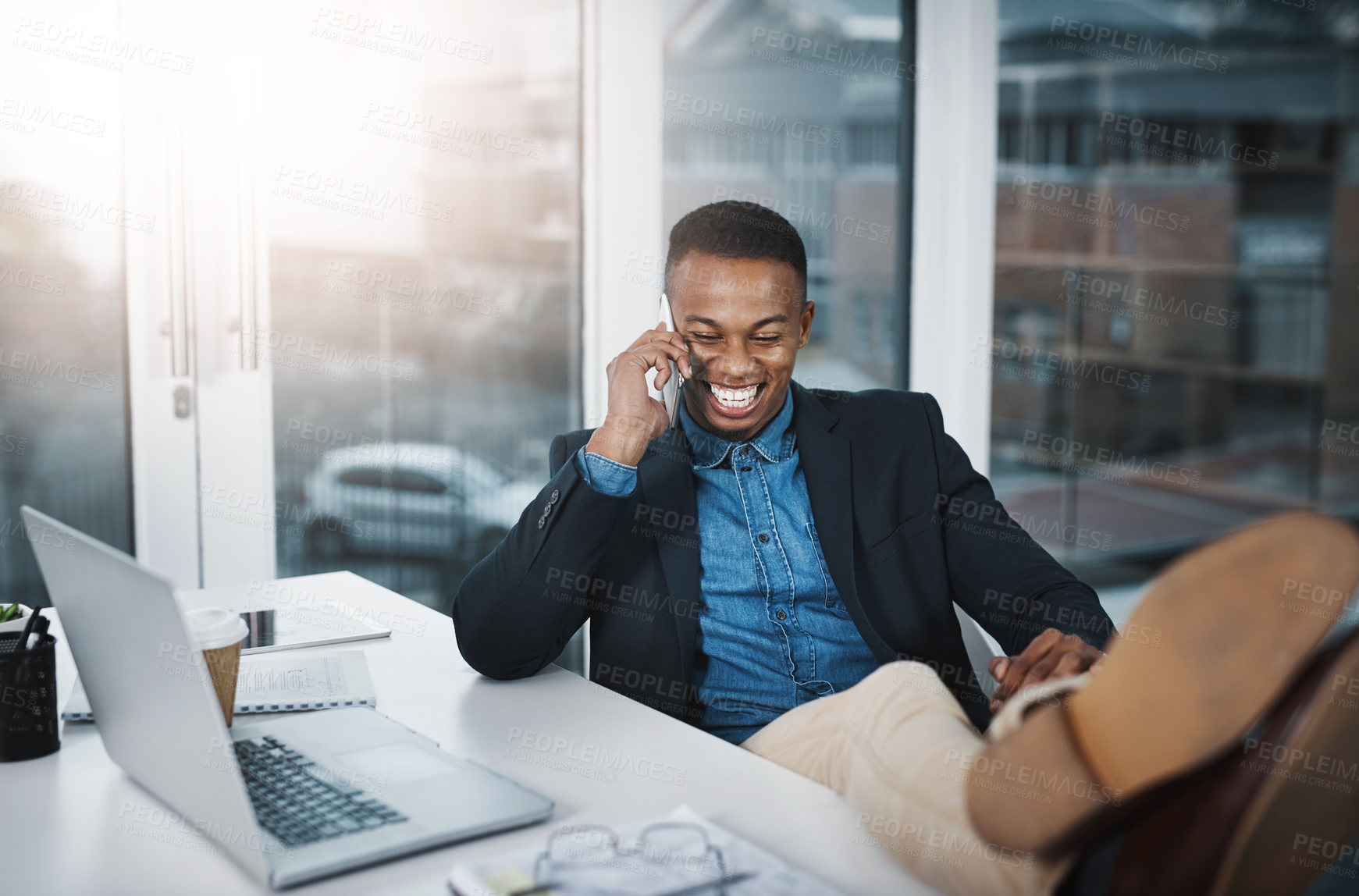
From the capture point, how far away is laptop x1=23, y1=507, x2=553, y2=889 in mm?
925

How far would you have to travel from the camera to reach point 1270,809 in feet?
2.41

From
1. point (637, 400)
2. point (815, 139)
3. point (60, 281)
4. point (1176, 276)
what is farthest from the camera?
point (1176, 276)

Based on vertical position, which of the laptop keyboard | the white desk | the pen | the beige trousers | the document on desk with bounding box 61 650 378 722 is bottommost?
the white desk

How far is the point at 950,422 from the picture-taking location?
3.49 metres

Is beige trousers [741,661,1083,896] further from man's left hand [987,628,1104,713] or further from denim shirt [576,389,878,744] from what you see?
denim shirt [576,389,878,744]

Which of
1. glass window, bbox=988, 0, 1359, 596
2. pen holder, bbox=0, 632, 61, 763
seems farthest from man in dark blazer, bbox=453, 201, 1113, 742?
glass window, bbox=988, 0, 1359, 596

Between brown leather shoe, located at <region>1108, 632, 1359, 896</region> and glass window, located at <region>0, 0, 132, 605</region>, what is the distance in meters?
2.37

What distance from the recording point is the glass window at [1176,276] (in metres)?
4.55

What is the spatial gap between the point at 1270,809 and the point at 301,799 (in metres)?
0.81

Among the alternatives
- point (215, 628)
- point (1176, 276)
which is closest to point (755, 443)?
point (215, 628)

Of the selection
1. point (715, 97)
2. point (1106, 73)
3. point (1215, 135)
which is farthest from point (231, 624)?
point (1215, 135)

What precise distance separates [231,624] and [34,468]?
1.53 metres

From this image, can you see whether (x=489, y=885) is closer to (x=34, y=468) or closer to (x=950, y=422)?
(x=34, y=468)

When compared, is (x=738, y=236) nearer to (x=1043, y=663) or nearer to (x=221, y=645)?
(x=1043, y=663)
